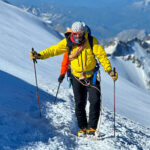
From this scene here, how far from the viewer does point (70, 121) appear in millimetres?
6633

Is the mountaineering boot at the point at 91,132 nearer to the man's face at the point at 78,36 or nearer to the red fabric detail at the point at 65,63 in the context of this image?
the red fabric detail at the point at 65,63

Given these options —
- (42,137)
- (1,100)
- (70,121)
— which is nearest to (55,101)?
(70,121)

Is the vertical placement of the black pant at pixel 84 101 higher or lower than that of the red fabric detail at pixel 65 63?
lower

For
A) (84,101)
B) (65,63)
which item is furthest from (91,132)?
(65,63)

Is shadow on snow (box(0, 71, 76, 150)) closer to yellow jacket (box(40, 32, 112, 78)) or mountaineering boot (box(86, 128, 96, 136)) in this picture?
mountaineering boot (box(86, 128, 96, 136))

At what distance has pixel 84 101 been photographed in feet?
19.9

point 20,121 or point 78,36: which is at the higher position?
point 78,36

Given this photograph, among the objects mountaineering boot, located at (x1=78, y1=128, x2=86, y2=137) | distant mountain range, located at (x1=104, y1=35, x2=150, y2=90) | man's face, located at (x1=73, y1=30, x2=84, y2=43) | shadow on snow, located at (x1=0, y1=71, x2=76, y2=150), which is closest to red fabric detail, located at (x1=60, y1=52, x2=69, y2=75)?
man's face, located at (x1=73, y1=30, x2=84, y2=43)

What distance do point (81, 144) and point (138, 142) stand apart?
193 centimetres

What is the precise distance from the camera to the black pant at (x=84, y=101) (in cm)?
577

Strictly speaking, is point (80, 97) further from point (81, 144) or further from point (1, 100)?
point (1, 100)

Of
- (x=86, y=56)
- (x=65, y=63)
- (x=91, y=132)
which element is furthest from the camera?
(x=65, y=63)

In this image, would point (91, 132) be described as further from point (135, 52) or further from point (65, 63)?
point (135, 52)

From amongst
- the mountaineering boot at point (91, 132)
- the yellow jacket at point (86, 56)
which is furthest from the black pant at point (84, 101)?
the yellow jacket at point (86, 56)
